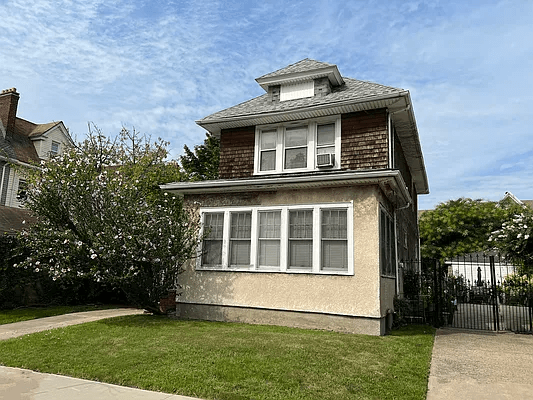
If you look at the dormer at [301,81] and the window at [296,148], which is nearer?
the window at [296,148]

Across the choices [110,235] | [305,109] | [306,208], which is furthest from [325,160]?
[110,235]

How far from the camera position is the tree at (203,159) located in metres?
27.5

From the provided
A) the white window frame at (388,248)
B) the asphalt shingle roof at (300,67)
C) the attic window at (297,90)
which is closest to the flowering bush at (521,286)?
the white window frame at (388,248)

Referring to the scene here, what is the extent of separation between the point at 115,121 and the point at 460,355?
19006 mm

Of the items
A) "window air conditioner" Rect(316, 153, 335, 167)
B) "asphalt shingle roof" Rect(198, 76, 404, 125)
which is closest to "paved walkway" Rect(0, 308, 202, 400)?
"window air conditioner" Rect(316, 153, 335, 167)

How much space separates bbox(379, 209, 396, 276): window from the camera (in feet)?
32.5

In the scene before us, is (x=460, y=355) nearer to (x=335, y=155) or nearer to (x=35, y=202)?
(x=335, y=155)

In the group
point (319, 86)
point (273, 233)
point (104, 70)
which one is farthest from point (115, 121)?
point (273, 233)

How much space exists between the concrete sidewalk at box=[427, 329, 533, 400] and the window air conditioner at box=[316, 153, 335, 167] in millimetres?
5070

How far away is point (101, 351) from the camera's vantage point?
7.22 metres

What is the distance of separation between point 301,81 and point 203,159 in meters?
16.3

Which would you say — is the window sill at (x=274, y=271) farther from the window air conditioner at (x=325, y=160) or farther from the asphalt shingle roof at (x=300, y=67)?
the asphalt shingle roof at (x=300, y=67)

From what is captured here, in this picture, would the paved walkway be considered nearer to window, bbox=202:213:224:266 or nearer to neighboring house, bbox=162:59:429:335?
neighboring house, bbox=162:59:429:335

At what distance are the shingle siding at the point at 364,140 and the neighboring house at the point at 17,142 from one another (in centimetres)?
1636
